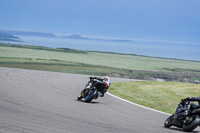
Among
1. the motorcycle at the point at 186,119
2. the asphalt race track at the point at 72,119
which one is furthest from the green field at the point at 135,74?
the motorcycle at the point at 186,119

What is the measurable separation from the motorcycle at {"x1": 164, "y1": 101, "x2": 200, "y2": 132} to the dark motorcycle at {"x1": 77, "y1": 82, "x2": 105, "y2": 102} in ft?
16.1

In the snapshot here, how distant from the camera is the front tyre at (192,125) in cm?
892

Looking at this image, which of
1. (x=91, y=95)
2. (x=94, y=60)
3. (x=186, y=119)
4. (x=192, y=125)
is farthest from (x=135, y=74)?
(x=192, y=125)

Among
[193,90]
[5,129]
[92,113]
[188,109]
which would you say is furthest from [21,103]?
[193,90]

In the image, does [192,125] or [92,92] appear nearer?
[192,125]

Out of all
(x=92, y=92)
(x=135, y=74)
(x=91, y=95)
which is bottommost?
(x=91, y=95)

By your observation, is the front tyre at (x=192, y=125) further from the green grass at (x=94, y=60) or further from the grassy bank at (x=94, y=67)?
the green grass at (x=94, y=60)

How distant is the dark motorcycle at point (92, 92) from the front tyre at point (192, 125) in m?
5.77

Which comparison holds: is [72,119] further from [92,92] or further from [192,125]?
[92,92]

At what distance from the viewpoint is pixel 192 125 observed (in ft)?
29.5

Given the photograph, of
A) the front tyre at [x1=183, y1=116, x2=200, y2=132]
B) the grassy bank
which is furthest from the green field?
the front tyre at [x1=183, y1=116, x2=200, y2=132]

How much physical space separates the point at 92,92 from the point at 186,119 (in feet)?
19.6

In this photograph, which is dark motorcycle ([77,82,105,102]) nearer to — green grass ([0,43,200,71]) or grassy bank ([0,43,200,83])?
grassy bank ([0,43,200,83])

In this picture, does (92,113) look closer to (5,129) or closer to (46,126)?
(46,126)
